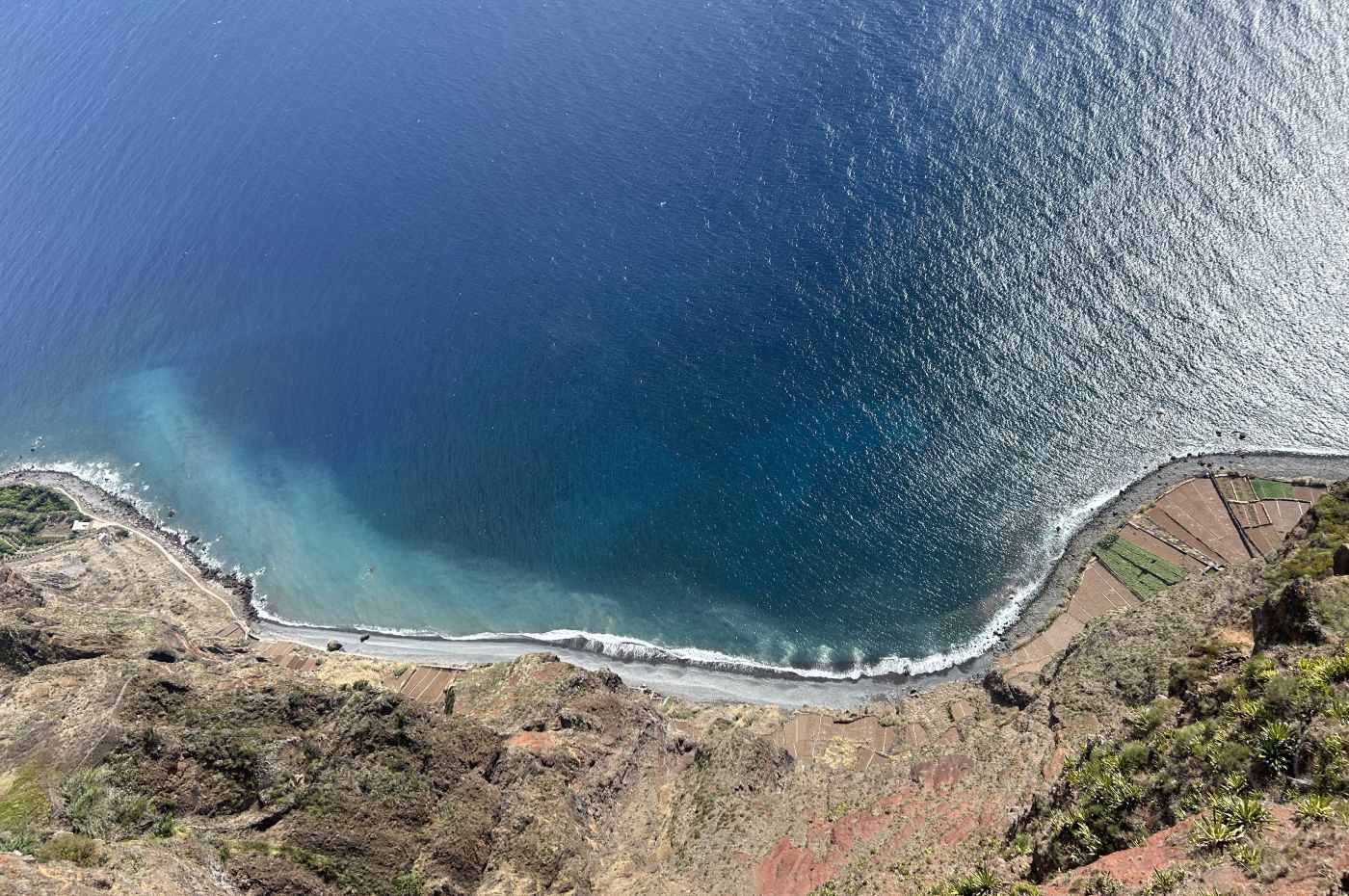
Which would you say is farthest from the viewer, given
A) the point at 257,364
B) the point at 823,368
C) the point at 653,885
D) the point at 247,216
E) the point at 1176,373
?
the point at 247,216

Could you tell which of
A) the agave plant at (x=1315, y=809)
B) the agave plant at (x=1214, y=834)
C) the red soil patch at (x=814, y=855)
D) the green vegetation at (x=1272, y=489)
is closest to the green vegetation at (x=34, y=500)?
the red soil patch at (x=814, y=855)

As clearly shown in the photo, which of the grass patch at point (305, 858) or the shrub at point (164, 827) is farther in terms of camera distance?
the grass patch at point (305, 858)

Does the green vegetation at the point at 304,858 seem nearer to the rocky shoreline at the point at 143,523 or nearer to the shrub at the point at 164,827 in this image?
the shrub at the point at 164,827

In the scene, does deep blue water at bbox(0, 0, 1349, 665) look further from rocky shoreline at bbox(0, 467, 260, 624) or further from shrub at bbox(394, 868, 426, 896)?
shrub at bbox(394, 868, 426, 896)

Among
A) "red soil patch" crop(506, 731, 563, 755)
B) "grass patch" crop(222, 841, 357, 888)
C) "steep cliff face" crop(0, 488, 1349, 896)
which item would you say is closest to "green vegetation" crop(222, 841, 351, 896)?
"grass patch" crop(222, 841, 357, 888)

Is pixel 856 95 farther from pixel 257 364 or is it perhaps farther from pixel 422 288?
pixel 257 364

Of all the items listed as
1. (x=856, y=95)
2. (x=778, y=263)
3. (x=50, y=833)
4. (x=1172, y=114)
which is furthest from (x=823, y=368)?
(x=50, y=833)

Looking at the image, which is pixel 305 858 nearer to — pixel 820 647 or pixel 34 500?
pixel 820 647
